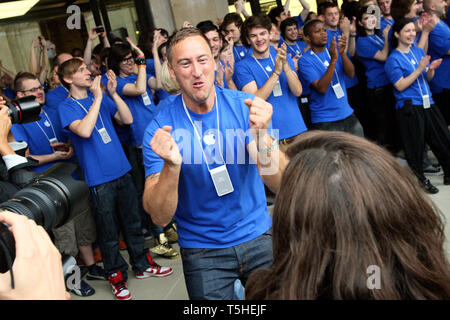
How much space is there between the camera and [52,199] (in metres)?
1.44

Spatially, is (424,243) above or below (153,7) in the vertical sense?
below

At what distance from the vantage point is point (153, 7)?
7473 millimetres

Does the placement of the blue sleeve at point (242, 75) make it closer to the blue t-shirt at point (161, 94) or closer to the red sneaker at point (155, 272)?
the blue t-shirt at point (161, 94)

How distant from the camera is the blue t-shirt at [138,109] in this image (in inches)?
171

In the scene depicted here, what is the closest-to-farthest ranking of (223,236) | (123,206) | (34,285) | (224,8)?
(34,285), (223,236), (123,206), (224,8)

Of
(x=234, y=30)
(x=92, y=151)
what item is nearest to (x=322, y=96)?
(x=234, y=30)

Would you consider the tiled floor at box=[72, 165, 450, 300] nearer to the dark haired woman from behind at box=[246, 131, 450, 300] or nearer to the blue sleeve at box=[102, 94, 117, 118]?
the blue sleeve at box=[102, 94, 117, 118]

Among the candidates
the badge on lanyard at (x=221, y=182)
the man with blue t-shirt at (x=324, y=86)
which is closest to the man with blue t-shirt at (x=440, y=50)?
the man with blue t-shirt at (x=324, y=86)

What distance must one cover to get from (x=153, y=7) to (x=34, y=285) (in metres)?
7.09

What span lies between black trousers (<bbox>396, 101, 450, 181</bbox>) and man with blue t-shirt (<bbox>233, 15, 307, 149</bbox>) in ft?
3.66

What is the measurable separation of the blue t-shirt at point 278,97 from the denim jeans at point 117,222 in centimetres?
141
